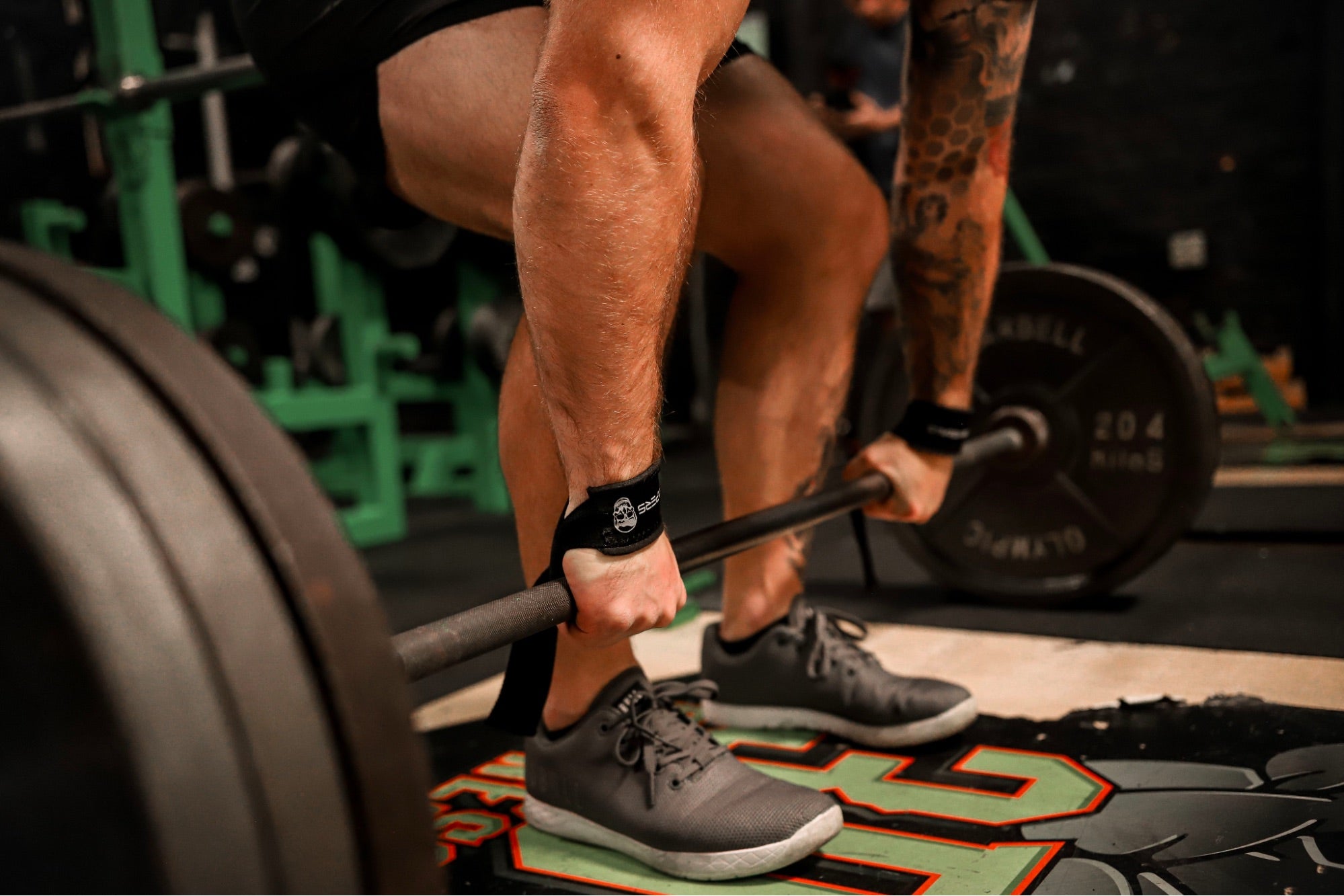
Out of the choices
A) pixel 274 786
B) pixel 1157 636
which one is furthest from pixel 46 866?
pixel 1157 636

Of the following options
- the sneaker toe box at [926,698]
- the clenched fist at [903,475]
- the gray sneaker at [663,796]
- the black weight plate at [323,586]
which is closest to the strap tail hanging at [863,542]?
the clenched fist at [903,475]

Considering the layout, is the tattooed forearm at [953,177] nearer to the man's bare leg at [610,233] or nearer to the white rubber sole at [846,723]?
the white rubber sole at [846,723]

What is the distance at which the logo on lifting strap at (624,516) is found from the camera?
75cm

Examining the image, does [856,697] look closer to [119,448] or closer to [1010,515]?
[1010,515]

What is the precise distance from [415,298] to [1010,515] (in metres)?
3.08

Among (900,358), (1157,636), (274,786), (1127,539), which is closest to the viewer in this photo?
(274,786)

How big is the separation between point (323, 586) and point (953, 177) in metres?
1.03

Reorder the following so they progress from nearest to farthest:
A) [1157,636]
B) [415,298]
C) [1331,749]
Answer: [1331,749], [1157,636], [415,298]

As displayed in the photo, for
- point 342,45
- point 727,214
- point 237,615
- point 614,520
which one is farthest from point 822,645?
point 237,615

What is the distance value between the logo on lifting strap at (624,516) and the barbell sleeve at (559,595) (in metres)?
0.06

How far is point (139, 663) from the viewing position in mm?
420

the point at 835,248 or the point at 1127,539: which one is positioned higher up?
the point at 835,248

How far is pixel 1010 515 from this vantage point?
6.06 ft

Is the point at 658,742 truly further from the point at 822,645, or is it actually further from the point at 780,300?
the point at 780,300
